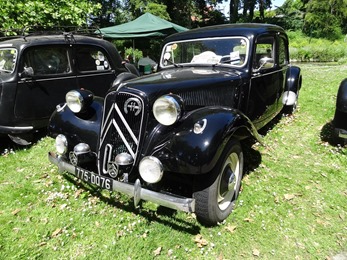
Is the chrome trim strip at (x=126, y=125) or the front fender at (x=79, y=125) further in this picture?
the front fender at (x=79, y=125)

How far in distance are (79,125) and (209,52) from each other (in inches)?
77.9

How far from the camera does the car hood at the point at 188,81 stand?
9.43ft

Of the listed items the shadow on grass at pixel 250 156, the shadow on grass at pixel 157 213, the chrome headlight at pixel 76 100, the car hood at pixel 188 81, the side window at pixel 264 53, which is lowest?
the shadow on grass at pixel 157 213

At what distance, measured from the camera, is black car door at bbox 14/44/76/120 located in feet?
16.5

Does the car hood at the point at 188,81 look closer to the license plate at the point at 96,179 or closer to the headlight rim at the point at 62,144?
the license plate at the point at 96,179

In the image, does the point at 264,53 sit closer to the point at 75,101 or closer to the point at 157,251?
the point at 75,101

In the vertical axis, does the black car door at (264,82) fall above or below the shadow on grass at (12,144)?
above

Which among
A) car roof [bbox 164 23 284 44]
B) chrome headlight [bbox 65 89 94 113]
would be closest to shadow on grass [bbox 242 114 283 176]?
car roof [bbox 164 23 284 44]

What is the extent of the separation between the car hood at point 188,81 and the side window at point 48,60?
2.79 metres

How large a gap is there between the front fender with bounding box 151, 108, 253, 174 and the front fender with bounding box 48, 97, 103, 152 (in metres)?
0.96

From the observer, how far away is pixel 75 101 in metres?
3.41

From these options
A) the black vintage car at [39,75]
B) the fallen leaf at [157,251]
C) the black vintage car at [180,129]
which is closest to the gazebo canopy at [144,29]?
the black vintage car at [39,75]

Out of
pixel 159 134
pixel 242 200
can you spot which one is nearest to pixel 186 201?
→ pixel 159 134

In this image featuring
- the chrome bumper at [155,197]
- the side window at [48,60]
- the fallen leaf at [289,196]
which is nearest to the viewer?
the chrome bumper at [155,197]
